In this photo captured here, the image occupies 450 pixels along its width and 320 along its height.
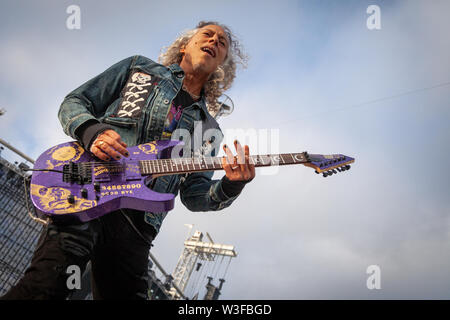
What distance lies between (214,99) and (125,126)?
4.83 feet

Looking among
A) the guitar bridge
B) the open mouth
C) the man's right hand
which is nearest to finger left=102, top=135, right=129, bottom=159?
the man's right hand

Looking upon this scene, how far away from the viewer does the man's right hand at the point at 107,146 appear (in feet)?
8.03

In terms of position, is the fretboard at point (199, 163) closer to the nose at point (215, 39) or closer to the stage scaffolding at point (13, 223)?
the nose at point (215, 39)

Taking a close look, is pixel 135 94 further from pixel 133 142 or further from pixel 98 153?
pixel 98 153

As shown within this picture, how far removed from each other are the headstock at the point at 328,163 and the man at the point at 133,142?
3.45ft

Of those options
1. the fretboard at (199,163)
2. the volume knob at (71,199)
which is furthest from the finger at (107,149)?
the volume knob at (71,199)

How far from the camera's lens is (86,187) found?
241 centimetres

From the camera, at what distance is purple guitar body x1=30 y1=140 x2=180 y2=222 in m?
2.21

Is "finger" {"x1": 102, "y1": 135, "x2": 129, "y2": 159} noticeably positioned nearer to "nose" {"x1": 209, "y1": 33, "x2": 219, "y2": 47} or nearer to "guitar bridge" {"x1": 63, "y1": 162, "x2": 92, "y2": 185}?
"guitar bridge" {"x1": 63, "y1": 162, "x2": 92, "y2": 185}

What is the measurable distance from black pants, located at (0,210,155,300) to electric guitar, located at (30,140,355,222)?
135mm
